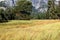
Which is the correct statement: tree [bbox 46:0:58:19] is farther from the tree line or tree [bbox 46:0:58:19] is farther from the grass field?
the grass field

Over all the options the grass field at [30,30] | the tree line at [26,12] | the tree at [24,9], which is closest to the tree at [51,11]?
the tree line at [26,12]

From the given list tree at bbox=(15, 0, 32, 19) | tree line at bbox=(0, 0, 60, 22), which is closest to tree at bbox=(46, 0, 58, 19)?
tree line at bbox=(0, 0, 60, 22)

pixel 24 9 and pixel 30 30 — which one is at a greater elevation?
pixel 24 9

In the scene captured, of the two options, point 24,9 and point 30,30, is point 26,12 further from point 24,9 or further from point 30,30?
point 30,30

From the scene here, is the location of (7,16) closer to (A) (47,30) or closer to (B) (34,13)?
(B) (34,13)

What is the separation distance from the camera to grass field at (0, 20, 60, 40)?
3.62 meters

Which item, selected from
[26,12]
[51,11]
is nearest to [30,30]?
[26,12]

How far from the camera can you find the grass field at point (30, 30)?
3.62m

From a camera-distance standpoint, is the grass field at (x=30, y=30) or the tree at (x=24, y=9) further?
the tree at (x=24, y=9)

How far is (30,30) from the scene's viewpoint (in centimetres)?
369

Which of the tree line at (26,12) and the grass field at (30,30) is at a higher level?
the tree line at (26,12)

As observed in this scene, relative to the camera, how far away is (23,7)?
389 centimetres

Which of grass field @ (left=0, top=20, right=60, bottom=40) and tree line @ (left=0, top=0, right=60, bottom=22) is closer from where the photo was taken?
grass field @ (left=0, top=20, right=60, bottom=40)

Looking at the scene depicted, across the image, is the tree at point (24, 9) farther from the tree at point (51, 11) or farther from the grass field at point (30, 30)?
the tree at point (51, 11)
